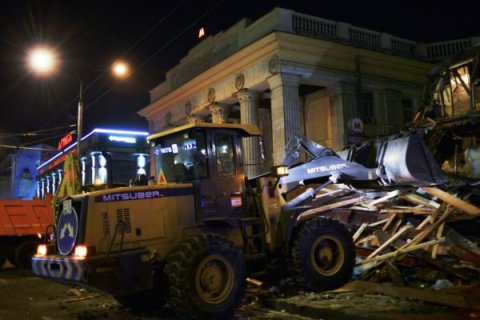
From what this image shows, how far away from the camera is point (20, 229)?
1509cm

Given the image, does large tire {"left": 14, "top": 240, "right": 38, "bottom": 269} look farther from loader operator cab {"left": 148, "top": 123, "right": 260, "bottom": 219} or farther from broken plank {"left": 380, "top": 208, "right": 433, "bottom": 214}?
broken plank {"left": 380, "top": 208, "right": 433, "bottom": 214}

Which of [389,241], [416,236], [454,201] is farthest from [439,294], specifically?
[454,201]

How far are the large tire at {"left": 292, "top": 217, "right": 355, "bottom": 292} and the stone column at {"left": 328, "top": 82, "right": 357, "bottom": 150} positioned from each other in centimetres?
1332

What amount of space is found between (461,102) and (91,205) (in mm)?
10455

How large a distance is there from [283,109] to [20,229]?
35.8ft

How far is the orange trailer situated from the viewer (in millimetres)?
14922

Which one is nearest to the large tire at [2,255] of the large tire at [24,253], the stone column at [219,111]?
the large tire at [24,253]

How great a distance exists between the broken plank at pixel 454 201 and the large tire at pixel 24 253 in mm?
11872

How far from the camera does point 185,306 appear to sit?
657cm

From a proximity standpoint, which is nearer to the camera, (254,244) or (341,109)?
(254,244)

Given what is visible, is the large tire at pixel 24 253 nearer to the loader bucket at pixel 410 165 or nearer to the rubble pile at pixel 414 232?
the rubble pile at pixel 414 232

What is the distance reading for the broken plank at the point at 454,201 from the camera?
903cm

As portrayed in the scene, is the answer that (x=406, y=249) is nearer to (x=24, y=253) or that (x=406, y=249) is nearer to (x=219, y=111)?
(x=24, y=253)

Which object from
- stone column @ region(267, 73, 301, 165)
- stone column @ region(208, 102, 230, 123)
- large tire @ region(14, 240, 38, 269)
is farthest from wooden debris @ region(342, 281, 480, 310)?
stone column @ region(208, 102, 230, 123)
